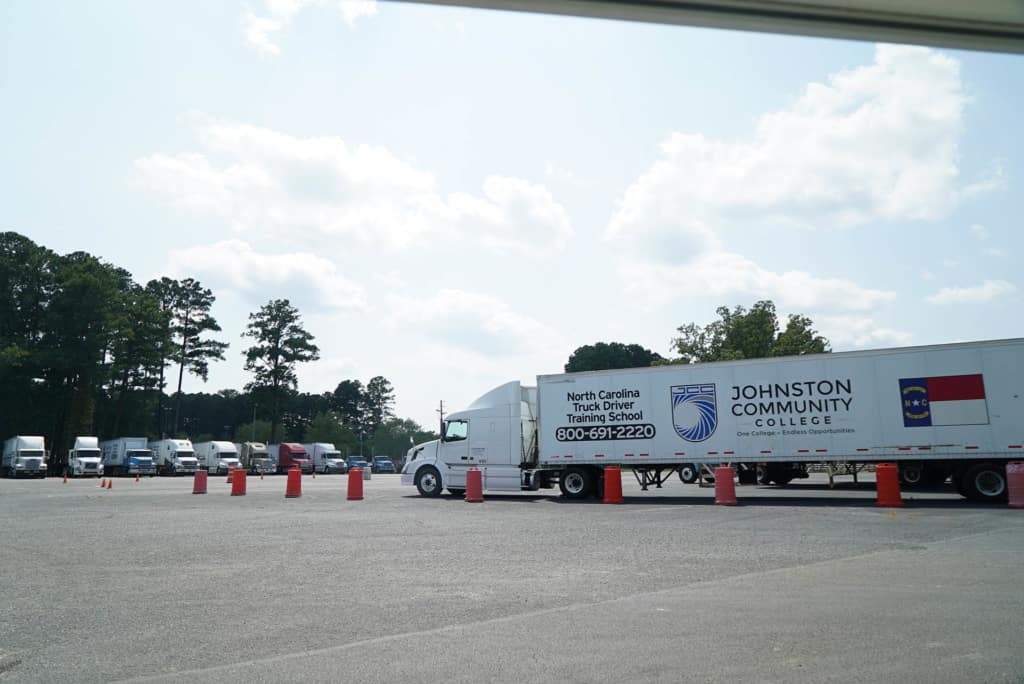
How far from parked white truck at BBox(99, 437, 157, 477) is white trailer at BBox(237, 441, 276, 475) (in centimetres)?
950

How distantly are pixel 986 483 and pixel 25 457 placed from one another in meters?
54.6

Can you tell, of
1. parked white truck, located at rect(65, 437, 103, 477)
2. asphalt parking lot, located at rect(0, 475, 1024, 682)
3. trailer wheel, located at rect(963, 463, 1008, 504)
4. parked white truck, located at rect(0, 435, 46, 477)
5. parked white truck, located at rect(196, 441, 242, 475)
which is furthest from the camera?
parked white truck, located at rect(196, 441, 242, 475)

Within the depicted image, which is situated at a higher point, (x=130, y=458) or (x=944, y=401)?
(x=944, y=401)

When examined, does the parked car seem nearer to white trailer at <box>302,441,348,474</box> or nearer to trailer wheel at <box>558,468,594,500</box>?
white trailer at <box>302,441,348,474</box>

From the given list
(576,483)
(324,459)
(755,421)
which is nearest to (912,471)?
(755,421)

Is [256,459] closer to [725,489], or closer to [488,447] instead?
[488,447]

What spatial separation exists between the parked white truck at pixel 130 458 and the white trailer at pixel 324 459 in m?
17.0

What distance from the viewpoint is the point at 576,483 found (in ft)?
73.8

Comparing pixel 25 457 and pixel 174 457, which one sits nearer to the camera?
pixel 25 457

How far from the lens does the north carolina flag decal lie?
17.9 m

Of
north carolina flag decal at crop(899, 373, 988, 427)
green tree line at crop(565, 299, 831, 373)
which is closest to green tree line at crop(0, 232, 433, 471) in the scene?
green tree line at crop(565, 299, 831, 373)

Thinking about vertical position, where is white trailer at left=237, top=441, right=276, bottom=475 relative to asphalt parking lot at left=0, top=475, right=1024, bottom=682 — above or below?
above

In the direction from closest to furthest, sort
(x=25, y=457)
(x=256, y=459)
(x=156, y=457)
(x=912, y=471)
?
(x=912, y=471) < (x=25, y=457) < (x=156, y=457) < (x=256, y=459)

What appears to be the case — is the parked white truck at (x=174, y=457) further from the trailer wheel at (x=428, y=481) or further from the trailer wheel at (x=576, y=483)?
the trailer wheel at (x=576, y=483)
